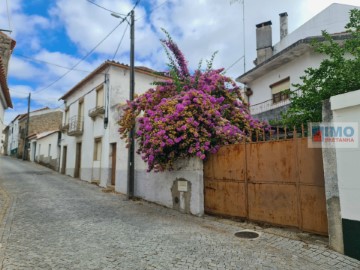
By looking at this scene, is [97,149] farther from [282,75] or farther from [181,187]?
[282,75]

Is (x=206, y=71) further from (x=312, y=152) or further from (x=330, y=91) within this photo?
(x=312, y=152)

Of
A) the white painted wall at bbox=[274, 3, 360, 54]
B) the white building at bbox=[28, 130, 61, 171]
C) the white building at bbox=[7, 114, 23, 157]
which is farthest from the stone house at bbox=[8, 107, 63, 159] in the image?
the white painted wall at bbox=[274, 3, 360, 54]

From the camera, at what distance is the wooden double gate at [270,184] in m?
5.58

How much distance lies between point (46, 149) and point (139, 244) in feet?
83.1

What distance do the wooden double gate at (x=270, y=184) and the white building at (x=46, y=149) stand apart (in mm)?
19041

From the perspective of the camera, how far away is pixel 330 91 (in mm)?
6262

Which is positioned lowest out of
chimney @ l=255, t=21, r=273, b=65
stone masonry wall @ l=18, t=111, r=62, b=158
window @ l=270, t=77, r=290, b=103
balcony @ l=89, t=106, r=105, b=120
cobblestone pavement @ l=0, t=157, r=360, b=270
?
cobblestone pavement @ l=0, t=157, r=360, b=270

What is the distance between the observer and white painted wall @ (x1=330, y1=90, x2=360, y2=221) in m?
4.46

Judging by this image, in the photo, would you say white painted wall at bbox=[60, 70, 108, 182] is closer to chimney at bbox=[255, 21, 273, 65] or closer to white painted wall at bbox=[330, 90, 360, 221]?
chimney at bbox=[255, 21, 273, 65]

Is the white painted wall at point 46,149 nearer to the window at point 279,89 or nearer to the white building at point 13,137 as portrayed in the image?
the white building at point 13,137

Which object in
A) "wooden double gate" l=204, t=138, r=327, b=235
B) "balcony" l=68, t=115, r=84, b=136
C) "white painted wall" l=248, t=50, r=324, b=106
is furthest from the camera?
A: "balcony" l=68, t=115, r=84, b=136

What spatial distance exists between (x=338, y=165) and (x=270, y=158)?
1.81 m

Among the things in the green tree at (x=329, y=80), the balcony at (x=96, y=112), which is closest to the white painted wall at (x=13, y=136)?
the balcony at (x=96, y=112)

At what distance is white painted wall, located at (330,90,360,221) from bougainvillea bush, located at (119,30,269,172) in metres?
2.93
